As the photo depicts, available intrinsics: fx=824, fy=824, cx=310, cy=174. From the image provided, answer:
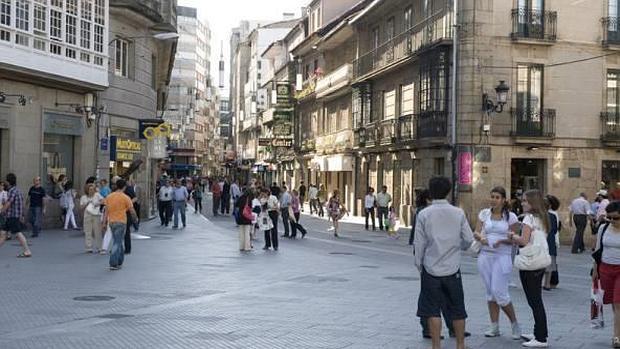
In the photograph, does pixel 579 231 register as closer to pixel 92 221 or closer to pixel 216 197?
pixel 92 221

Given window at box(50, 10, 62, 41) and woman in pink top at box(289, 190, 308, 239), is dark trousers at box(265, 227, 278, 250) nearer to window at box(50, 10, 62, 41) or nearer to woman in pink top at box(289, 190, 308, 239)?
woman in pink top at box(289, 190, 308, 239)

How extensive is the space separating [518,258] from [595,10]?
79.3 feet

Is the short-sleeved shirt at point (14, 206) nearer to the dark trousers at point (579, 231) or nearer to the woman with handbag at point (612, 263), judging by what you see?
the woman with handbag at point (612, 263)

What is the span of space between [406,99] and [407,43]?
2453 millimetres

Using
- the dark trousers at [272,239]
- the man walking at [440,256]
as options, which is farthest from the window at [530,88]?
the man walking at [440,256]

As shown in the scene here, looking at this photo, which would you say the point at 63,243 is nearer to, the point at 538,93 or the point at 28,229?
the point at 28,229

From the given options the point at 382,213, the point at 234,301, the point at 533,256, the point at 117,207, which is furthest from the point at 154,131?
the point at 533,256

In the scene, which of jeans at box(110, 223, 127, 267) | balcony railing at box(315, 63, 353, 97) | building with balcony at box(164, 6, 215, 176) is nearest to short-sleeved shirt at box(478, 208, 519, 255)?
jeans at box(110, 223, 127, 267)

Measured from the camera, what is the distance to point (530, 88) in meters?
30.1

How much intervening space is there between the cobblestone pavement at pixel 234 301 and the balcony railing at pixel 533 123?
1107 cm

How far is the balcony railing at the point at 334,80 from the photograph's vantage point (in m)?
43.8

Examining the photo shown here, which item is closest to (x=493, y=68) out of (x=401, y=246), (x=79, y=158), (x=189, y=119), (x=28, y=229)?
(x=401, y=246)

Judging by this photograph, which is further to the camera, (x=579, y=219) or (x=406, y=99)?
(x=406, y=99)

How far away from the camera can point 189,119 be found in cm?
11662
